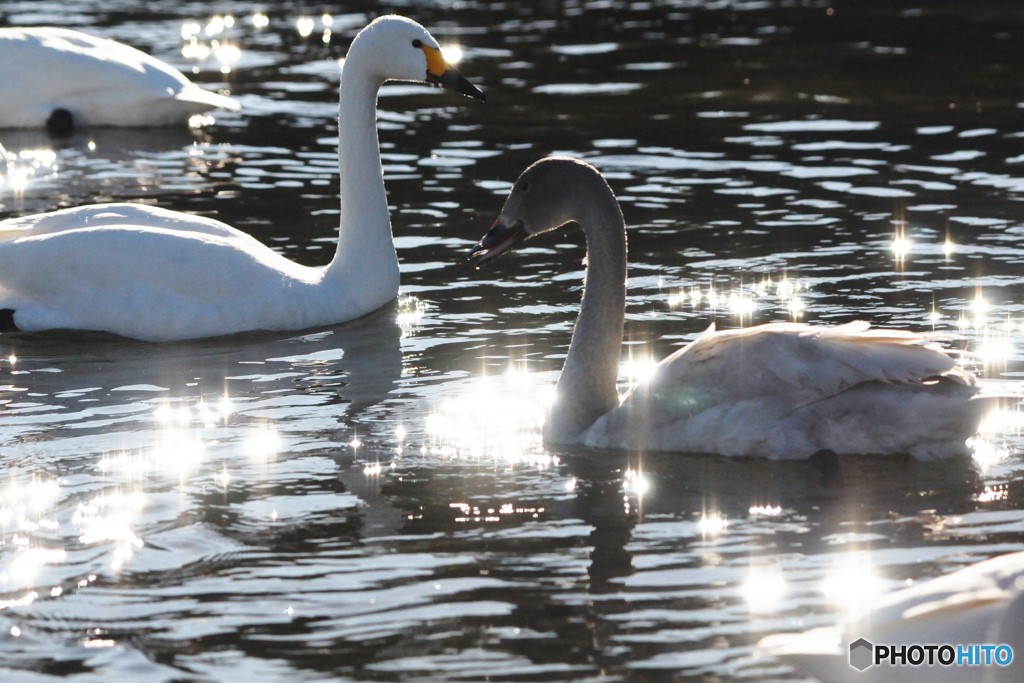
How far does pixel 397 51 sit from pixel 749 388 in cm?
414

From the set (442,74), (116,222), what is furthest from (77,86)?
(116,222)

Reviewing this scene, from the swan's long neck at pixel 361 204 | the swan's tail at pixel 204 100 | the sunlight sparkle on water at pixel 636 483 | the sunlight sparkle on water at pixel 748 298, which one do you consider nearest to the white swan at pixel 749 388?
the sunlight sparkle on water at pixel 636 483

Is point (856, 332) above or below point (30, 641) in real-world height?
above

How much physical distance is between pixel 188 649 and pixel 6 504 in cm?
169

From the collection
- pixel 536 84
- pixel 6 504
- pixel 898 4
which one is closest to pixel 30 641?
pixel 6 504

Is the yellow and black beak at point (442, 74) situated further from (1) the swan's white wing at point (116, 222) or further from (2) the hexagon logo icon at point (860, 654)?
(2) the hexagon logo icon at point (860, 654)

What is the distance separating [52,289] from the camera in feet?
30.7

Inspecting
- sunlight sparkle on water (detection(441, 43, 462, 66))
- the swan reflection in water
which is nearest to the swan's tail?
sunlight sparkle on water (detection(441, 43, 462, 66))

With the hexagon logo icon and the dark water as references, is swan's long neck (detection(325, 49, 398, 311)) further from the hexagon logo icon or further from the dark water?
the hexagon logo icon

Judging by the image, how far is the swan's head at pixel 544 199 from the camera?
24.5 feet

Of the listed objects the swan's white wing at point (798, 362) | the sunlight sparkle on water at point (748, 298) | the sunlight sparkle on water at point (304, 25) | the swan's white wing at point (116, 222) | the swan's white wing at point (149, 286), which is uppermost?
the sunlight sparkle on water at point (304, 25)

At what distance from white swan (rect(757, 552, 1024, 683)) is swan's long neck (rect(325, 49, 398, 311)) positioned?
6070mm

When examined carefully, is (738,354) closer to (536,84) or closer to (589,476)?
(589,476)

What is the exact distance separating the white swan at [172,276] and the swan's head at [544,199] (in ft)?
6.89
